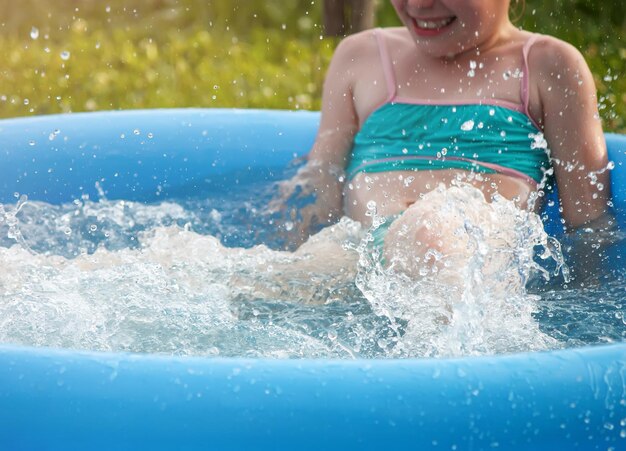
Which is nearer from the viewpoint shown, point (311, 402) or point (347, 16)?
point (311, 402)

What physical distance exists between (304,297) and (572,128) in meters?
0.65

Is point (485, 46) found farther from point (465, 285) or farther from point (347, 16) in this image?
point (347, 16)

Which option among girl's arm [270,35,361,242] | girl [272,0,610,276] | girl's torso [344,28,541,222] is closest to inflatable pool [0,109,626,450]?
girl [272,0,610,276]

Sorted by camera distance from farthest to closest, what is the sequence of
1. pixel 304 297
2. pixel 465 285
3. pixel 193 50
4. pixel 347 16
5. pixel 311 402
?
pixel 193 50 < pixel 347 16 < pixel 304 297 < pixel 465 285 < pixel 311 402

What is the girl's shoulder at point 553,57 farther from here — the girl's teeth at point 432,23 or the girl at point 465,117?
the girl's teeth at point 432,23

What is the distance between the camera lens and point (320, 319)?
180 cm

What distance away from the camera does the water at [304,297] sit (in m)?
1.63

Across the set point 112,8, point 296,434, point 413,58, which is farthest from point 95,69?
point 296,434

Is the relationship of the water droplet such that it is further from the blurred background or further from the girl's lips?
the blurred background

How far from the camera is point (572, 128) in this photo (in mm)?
2100

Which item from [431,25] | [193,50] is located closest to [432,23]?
[431,25]

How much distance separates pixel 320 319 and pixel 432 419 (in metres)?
0.59

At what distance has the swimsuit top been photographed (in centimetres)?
217

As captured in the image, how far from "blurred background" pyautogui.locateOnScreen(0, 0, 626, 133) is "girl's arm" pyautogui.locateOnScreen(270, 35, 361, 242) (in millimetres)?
1463
